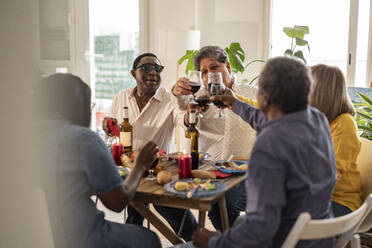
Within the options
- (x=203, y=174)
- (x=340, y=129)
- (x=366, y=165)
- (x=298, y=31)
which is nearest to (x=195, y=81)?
(x=203, y=174)

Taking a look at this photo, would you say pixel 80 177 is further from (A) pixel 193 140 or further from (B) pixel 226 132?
(B) pixel 226 132

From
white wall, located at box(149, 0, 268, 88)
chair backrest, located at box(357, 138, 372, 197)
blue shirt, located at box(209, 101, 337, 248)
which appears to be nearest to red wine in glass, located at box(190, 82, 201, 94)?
blue shirt, located at box(209, 101, 337, 248)

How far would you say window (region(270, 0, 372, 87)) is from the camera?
13.0 ft

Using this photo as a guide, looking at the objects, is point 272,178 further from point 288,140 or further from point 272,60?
point 272,60

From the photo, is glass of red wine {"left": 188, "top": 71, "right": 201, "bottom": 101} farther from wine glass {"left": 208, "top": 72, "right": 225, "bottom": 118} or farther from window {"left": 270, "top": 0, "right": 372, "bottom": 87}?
window {"left": 270, "top": 0, "right": 372, "bottom": 87}

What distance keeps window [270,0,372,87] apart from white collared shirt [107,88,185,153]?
216 centimetres

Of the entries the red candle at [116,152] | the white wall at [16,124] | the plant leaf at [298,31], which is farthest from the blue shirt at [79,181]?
the plant leaf at [298,31]

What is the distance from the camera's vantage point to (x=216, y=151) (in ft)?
8.26

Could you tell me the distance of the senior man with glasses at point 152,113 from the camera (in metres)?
2.34

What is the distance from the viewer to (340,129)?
1825 mm

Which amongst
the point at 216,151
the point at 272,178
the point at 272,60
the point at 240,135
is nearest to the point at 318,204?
the point at 272,178

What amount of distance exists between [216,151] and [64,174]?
1476mm

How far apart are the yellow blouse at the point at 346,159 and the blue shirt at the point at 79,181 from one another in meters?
1.08

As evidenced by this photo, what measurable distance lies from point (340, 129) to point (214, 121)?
91 centimetres
